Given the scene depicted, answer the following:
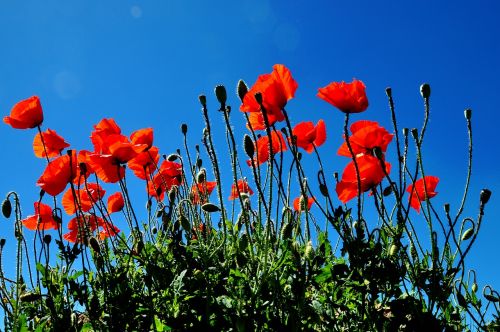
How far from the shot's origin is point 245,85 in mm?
2676

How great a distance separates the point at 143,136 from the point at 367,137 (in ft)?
4.77

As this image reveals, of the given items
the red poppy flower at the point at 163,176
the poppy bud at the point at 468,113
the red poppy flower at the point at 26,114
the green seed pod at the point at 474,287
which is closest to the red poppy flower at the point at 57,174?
the red poppy flower at the point at 26,114

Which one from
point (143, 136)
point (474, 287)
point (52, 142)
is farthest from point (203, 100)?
point (474, 287)

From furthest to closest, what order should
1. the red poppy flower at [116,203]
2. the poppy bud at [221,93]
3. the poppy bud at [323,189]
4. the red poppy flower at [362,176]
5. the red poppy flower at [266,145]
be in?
the red poppy flower at [116,203]
the poppy bud at [323,189]
the red poppy flower at [266,145]
the red poppy flower at [362,176]
the poppy bud at [221,93]

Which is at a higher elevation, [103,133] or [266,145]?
[103,133]

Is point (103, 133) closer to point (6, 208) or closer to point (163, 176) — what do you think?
point (6, 208)

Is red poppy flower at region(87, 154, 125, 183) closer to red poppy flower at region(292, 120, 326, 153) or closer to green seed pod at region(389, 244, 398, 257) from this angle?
red poppy flower at region(292, 120, 326, 153)

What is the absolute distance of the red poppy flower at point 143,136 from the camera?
335 cm

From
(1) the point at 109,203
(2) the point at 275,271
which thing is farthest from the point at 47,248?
(2) the point at 275,271

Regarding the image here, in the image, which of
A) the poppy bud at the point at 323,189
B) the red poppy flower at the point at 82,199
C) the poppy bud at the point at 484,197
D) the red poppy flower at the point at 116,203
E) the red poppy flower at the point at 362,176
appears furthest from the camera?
the red poppy flower at the point at 116,203

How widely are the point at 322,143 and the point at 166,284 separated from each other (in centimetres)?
129

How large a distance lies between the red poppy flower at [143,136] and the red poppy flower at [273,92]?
0.93 meters

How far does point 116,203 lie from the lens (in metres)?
4.12

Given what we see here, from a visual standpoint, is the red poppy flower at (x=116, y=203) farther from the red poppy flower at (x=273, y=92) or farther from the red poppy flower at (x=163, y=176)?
the red poppy flower at (x=273, y=92)
